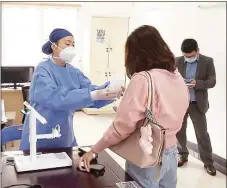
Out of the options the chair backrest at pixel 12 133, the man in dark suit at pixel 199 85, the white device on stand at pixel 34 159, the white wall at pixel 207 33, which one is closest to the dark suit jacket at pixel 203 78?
the man in dark suit at pixel 199 85

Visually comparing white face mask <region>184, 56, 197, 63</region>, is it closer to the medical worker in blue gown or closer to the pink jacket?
the medical worker in blue gown

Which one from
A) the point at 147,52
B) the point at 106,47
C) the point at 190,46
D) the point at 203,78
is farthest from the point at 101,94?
the point at 106,47

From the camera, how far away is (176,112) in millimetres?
1187

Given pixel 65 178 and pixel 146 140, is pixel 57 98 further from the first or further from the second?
pixel 146 140

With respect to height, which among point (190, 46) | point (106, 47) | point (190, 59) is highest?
point (106, 47)

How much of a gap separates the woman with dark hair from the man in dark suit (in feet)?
6.08

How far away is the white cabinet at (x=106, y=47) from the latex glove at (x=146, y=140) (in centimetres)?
388

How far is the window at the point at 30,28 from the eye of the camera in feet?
Answer: 15.4

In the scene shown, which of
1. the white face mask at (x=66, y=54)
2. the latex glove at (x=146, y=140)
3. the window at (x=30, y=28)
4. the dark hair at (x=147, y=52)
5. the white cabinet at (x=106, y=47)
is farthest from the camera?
the white cabinet at (x=106, y=47)

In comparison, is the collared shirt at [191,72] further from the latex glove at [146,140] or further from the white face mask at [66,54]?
the latex glove at [146,140]

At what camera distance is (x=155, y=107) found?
1.13 metres

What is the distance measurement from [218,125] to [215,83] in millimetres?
558

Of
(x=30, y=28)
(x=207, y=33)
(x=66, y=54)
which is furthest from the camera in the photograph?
(x=30, y=28)

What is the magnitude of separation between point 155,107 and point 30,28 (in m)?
4.13
